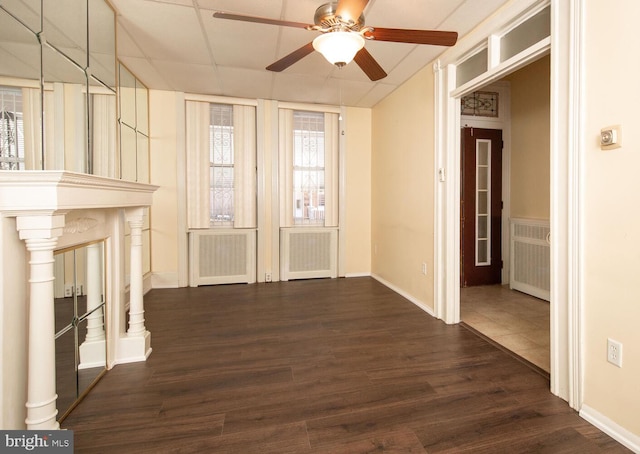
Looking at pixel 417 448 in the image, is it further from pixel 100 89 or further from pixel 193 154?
pixel 193 154

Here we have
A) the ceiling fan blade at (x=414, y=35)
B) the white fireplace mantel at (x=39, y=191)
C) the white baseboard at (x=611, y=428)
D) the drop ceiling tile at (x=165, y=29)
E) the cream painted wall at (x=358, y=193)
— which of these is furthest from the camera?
the cream painted wall at (x=358, y=193)

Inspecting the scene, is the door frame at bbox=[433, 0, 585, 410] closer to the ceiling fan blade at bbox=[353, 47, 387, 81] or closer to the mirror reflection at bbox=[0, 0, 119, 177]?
the ceiling fan blade at bbox=[353, 47, 387, 81]

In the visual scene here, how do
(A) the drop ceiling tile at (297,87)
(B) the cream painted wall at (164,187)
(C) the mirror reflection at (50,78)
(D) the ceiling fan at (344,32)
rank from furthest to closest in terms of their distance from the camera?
(B) the cream painted wall at (164,187) < (A) the drop ceiling tile at (297,87) < (D) the ceiling fan at (344,32) < (C) the mirror reflection at (50,78)

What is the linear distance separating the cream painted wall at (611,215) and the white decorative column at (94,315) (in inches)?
117

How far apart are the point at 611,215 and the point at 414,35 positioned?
1432 mm

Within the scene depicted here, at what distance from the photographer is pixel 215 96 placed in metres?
4.25

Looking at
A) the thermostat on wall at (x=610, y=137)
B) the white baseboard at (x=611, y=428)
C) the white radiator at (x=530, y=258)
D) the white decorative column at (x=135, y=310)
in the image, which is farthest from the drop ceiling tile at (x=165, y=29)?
the white radiator at (x=530, y=258)

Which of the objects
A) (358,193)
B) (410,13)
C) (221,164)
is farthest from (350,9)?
(358,193)

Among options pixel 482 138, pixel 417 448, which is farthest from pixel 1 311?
pixel 482 138

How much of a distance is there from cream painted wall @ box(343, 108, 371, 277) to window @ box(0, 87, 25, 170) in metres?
3.90

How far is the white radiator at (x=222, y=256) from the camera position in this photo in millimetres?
4301

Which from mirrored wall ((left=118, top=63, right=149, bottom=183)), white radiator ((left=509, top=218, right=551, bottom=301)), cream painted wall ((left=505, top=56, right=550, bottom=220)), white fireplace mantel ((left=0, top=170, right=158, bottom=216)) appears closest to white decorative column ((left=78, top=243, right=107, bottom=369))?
white fireplace mantel ((left=0, top=170, right=158, bottom=216))

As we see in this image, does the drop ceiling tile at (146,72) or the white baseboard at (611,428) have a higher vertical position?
the drop ceiling tile at (146,72)

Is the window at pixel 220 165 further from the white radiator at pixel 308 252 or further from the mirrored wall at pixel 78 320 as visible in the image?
the mirrored wall at pixel 78 320
